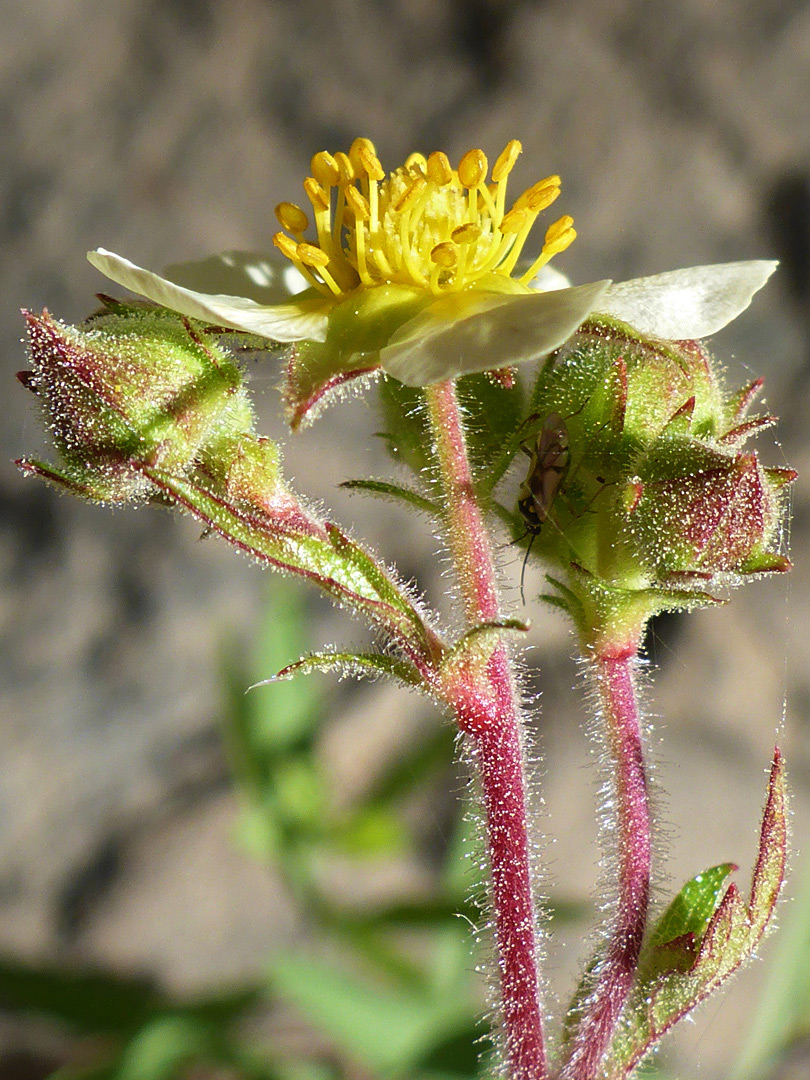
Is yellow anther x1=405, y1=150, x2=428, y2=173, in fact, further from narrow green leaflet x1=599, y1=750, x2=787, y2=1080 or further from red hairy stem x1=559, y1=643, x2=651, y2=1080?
narrow green leaflet x1=599, y1=750, x2=787, y2=1080

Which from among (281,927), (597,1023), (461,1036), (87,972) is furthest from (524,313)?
(281,927)

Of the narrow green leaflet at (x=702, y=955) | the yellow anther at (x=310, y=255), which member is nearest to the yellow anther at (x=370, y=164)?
the yellow anther at (x=310, y=255)

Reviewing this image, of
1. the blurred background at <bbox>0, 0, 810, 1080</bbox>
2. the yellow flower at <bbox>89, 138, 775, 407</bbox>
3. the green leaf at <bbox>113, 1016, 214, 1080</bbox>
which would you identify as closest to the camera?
the yellow flower at <bbox>89, 138, 775, 407</bbox>

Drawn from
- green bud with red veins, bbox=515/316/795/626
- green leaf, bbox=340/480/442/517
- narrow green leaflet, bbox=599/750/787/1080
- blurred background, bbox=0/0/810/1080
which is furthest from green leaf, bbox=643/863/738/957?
blurred background, bbox=0/0/810/1080

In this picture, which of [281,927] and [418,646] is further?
[281,927]

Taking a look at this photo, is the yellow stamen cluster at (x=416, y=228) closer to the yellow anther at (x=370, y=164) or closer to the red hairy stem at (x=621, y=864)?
the yellow anther at (x=370, y=164)

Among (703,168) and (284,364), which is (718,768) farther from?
(284,364)
